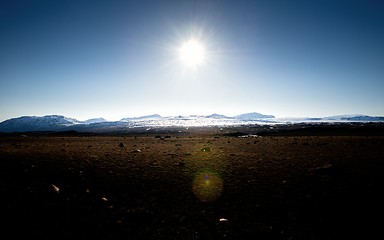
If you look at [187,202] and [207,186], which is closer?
[187,202]

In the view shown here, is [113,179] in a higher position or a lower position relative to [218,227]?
higher

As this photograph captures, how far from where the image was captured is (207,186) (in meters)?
14.9

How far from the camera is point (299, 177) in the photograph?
15984mm

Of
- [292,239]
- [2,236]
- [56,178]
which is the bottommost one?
[292,239]

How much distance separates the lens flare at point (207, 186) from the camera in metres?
13.4

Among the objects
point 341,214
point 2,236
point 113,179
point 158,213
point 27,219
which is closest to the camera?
point 2,236

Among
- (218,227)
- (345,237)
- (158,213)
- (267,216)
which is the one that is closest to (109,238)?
(158,213)

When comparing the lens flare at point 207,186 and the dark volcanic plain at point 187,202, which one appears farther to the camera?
the lens flare at point 207,186

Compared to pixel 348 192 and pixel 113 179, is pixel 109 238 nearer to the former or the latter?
pixel 113 179

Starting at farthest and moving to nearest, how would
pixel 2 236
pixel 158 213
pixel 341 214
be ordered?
1. pixel 158 213
2. pixel 341 214
3. pixel 2 236

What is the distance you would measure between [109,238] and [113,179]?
6952mm

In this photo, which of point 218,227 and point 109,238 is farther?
point 218,227

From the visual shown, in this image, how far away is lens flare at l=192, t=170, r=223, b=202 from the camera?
13.4 m

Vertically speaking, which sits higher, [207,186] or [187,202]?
[207,186]
